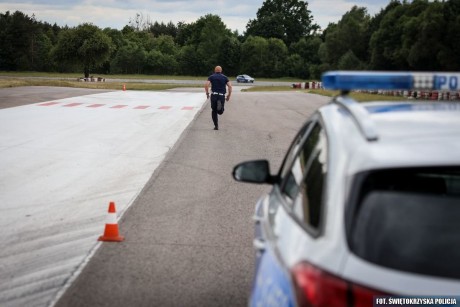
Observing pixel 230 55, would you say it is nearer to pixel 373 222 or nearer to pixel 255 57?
pixel 255 57

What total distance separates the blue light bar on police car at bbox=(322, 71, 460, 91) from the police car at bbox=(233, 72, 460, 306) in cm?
17

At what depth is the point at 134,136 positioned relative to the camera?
17984 mm

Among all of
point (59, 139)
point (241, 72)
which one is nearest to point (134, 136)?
point (59, 139)

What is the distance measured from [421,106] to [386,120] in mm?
562

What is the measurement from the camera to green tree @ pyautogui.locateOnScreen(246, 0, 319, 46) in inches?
5531

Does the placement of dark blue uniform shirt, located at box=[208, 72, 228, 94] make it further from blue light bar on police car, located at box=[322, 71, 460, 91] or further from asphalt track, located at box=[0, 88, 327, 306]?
blue light bar on police car, located at box=[322, 71, 460, 91]

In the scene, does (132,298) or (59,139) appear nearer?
(132,298)

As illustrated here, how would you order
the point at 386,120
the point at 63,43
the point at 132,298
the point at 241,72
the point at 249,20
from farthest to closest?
the point at 249,20 < the point at 241,72 < the point at 63,43 < the point at 132,298 < the point at 386,120

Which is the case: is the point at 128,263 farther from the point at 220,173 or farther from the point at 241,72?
the point at 241,72

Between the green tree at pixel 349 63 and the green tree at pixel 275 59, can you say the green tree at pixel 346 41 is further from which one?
the green tree at pixel 275 59

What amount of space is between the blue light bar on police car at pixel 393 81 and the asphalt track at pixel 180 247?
271 centimetres

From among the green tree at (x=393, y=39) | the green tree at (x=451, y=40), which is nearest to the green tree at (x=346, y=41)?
the green tree at (x=393, y=39)

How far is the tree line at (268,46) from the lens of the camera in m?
74.9

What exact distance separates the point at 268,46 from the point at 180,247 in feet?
361
